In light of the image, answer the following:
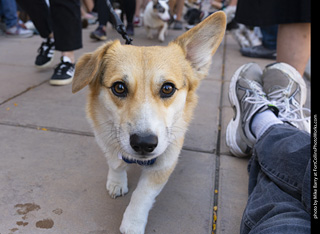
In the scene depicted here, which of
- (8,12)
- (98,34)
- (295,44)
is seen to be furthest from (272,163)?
(8,12)

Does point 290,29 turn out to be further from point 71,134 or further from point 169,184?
point 71,134

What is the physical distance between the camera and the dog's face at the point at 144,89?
1.69m

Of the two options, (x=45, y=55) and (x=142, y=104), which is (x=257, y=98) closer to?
(x=142, y=104)

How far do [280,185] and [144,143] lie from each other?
864 millimetres

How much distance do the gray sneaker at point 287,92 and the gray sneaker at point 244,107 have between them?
93mm

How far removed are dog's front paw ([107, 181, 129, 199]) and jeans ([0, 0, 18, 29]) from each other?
21.1 feet

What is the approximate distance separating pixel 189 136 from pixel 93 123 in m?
1.14

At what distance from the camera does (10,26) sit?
6992 millimetres

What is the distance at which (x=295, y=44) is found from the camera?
124 inches

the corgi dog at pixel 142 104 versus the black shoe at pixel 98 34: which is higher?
the corgi dog at pixel 142 104

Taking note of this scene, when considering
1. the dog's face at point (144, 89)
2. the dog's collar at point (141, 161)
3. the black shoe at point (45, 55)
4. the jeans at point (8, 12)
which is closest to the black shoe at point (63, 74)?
the black shoe at point (45, 55)

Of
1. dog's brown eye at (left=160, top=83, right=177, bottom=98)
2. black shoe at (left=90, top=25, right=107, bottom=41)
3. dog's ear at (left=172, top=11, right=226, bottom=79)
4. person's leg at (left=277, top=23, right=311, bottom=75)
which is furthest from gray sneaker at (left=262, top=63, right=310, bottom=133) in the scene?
black shoe at (left=90, top=25, right=107, bottom=41)

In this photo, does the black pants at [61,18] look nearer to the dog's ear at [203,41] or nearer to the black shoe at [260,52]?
the dog's ear at [203,41]

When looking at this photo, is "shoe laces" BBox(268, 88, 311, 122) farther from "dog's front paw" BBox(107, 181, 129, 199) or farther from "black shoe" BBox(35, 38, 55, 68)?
"black shoe" BBox(35, 38, 55, 68)
